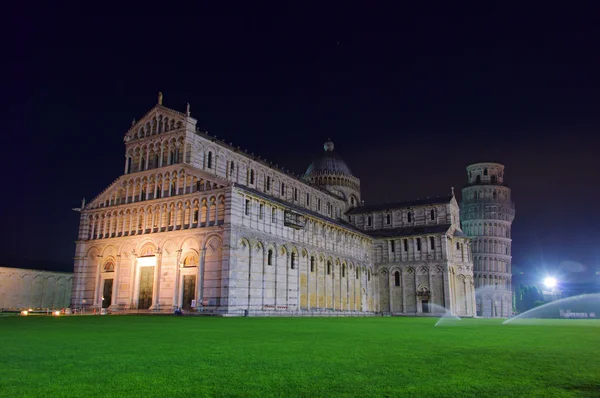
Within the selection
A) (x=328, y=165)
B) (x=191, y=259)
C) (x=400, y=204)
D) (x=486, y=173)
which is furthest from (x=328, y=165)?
(x=191, y=259)

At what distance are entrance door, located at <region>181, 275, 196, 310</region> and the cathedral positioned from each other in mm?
123

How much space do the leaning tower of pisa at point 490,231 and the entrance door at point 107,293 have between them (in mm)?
67703

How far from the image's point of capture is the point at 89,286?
54.8 metres

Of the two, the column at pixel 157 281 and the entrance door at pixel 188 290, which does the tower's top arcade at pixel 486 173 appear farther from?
the column at pixel 157 281

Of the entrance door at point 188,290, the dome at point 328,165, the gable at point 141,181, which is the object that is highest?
the dome at point 328,165

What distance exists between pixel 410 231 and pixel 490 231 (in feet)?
94.7

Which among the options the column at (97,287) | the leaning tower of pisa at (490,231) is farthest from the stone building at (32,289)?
the leaning tower of pisa at (490,231)

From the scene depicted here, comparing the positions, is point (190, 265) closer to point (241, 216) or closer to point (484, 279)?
point (241, 216)

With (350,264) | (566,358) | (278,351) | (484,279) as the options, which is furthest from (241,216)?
(484,279)

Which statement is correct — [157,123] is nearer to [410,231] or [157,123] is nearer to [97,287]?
[97,287]

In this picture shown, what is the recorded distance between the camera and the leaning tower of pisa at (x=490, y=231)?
9212 centimetres

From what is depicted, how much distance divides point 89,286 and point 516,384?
54.5m

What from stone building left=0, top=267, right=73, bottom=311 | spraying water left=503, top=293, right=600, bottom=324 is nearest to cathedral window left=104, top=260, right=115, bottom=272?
stone building left=0, top=267, right=73, bottom=311

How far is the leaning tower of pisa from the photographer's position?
92.1 meters
